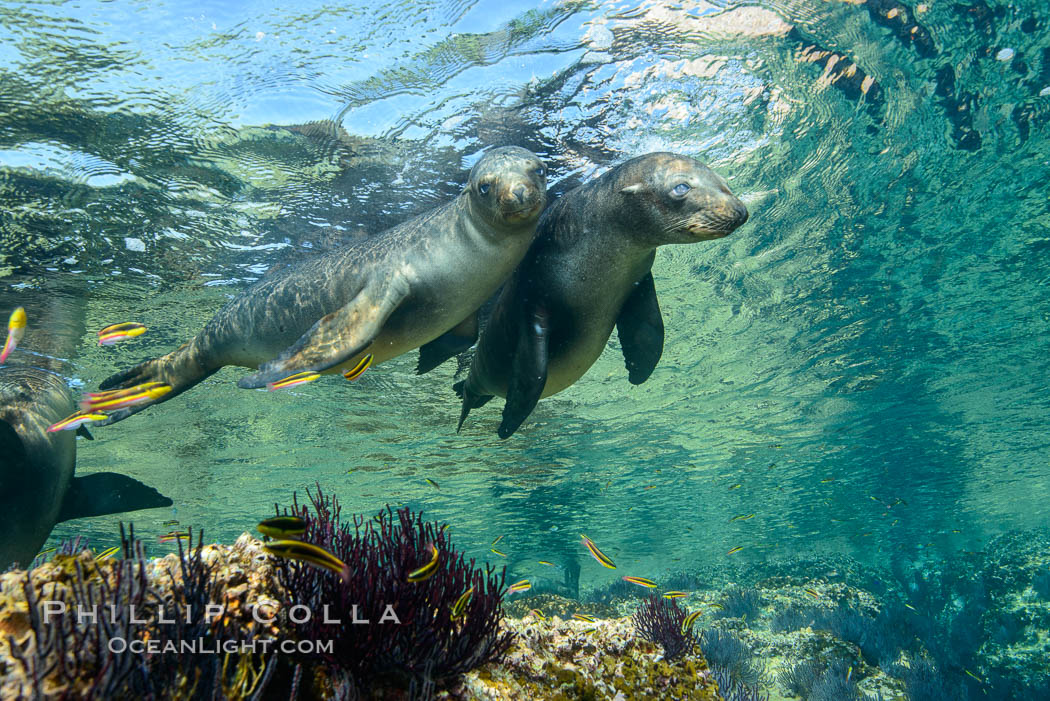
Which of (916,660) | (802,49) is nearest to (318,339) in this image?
(802,49)

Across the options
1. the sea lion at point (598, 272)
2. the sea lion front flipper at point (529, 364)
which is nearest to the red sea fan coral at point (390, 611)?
the sea lion front flipper at point (529, 364)

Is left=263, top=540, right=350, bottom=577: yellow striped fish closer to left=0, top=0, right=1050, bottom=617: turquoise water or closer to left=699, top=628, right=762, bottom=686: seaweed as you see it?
left=0, top=0, right=1050, bottom=617: turquoise water

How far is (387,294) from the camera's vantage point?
4.47m

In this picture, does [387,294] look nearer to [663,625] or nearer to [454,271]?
[454,271]

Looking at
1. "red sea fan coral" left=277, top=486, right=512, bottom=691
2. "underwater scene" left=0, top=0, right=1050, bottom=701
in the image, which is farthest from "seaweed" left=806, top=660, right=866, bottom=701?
"red sea fan coral" left=277, top=486, right=512, bottom=691

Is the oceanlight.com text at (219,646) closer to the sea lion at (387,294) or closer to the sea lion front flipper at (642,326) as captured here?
the sea lion at (387,294)

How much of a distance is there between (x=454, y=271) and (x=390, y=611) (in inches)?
108

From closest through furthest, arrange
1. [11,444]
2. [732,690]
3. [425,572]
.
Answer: [425,572], [11,444], [732,690]

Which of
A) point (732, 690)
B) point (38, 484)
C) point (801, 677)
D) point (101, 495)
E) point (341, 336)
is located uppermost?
point (341, 336)

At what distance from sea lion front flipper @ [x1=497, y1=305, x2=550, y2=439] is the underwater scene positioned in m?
0.03

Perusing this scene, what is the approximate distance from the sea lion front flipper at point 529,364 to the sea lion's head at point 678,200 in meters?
1.22

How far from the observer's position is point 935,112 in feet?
23.4

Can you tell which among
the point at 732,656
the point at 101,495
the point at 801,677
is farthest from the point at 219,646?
the point at 732,656

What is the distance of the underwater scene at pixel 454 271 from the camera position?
8.52 feet
